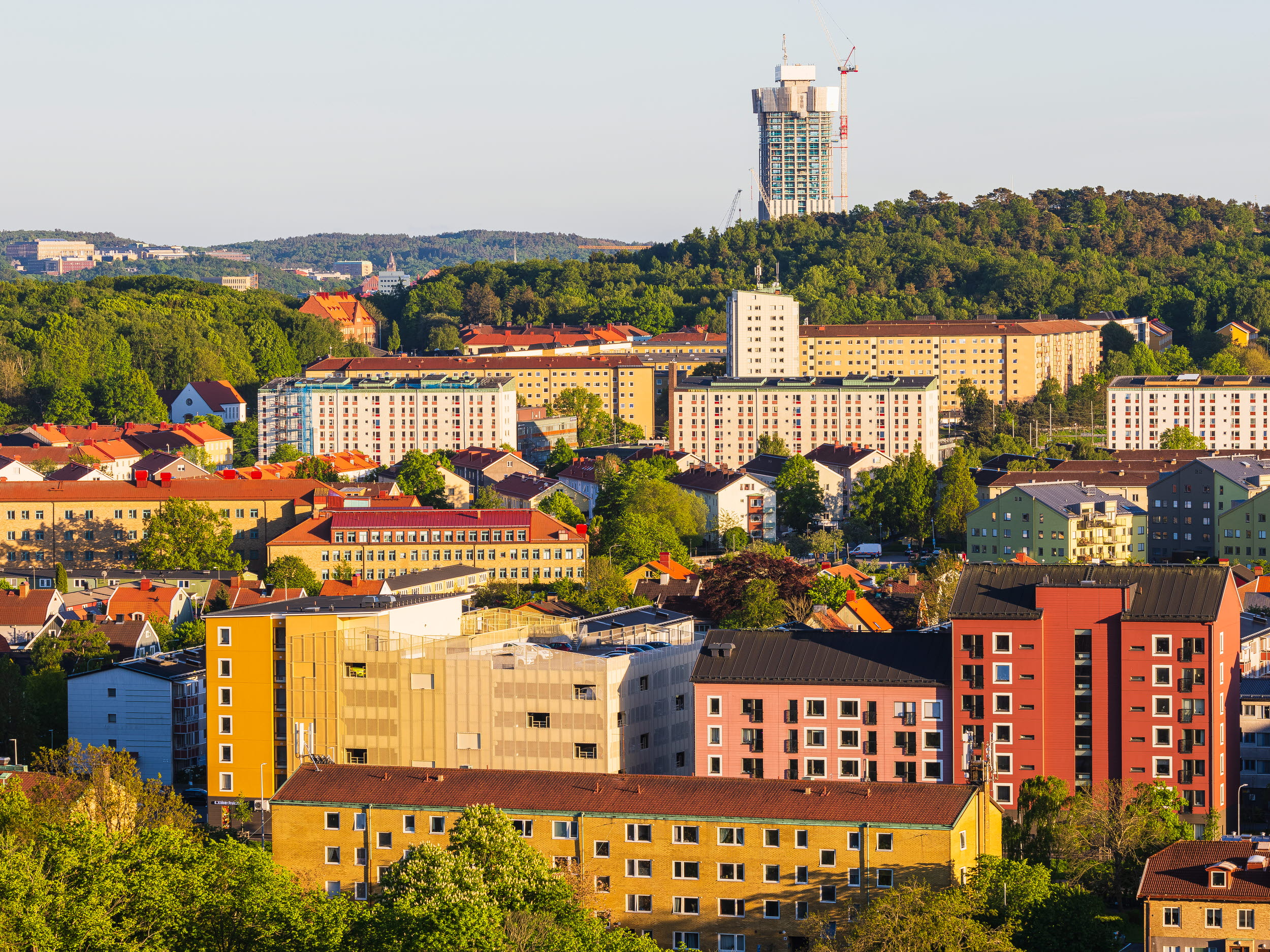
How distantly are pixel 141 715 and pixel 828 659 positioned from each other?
60.9 feet

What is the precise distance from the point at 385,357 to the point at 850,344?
28.8 m

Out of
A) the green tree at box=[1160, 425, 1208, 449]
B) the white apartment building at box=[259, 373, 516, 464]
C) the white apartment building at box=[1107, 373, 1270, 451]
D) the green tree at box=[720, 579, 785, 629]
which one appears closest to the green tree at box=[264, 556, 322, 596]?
the green tree at box=[720, 579, 785, 629]

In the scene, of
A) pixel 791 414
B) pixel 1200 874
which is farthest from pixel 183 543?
pixel 1200 874

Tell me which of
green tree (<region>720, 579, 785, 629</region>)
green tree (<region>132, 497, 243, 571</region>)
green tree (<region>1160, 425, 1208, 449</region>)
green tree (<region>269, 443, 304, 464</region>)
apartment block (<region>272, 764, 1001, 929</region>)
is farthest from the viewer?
green tree (<region>1160, 425, 1208, 449</region>)

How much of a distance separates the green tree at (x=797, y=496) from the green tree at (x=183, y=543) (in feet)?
85.8

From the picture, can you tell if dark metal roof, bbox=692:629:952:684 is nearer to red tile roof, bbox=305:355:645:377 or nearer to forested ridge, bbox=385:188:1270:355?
red tile roof, bbox=305:355:645:377

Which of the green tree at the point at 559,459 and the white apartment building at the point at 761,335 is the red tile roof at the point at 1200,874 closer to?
the green tree at the point at 559,459

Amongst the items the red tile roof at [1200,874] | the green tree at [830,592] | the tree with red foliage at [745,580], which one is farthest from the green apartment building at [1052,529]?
the red tile roof at [1200,874]

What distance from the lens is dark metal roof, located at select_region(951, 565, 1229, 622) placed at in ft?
134

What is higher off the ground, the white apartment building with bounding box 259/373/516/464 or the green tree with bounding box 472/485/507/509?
the white apartment building with bounding box 259/373/516/464

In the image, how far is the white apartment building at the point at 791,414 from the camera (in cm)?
11294

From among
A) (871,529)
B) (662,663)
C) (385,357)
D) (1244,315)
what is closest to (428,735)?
(662,663)

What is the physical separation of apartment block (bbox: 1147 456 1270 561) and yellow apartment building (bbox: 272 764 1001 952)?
54.1 m

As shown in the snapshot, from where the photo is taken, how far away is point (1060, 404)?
121812 millimetres
